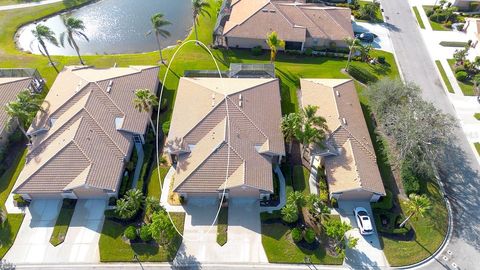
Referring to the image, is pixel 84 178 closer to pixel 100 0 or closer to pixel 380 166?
pixel 380 166

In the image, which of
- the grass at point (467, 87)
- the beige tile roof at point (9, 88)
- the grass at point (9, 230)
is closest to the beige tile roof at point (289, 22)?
the grass at point (467, 87)

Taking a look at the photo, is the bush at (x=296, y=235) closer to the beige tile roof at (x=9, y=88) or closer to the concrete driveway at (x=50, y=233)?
the concrete driveway at (x=50, y=233)

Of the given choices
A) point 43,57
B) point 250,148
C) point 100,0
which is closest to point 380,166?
point 250,148

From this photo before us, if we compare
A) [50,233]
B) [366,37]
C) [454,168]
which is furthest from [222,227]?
[366,37]

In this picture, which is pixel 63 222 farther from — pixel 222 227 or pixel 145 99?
pixel 222 227

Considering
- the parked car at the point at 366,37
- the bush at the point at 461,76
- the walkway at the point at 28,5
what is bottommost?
the bush at the point at 461,76

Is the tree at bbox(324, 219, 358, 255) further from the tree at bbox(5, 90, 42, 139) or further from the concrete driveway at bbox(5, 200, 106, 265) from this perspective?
the tree at bbox(5, 90, 42, 139)
